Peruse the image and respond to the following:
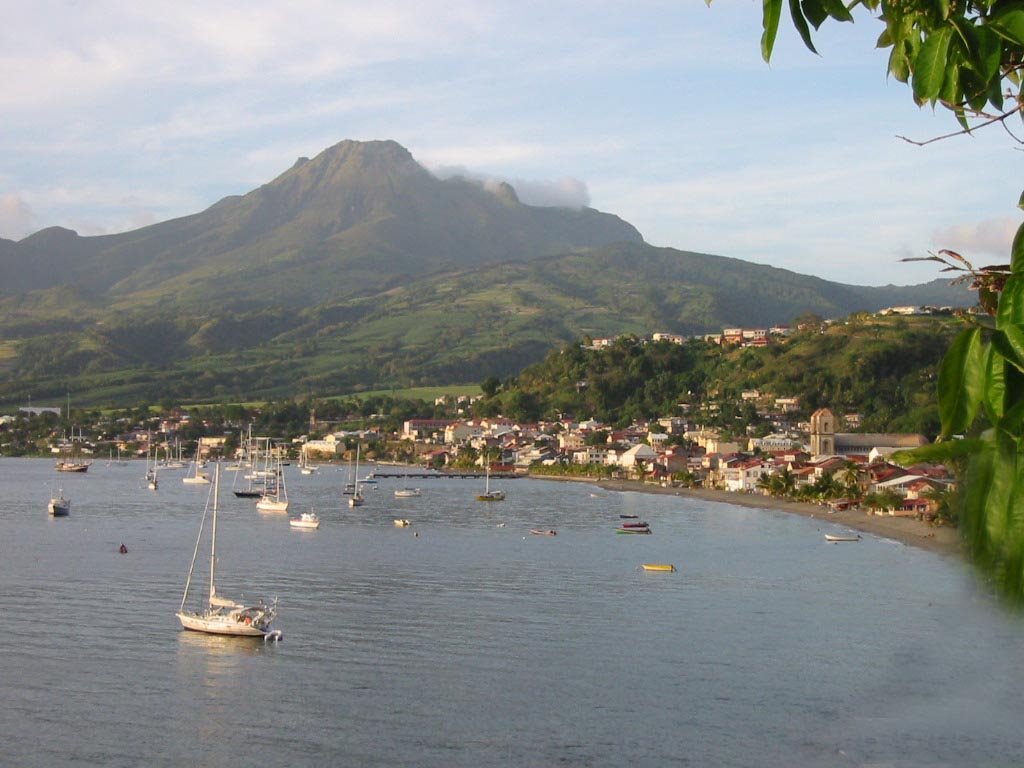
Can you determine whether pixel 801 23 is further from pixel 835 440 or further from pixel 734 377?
pixel 734 377

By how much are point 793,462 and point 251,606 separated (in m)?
43.6

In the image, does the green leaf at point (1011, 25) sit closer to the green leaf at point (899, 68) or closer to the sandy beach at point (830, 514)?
the green leaf at point (899, 68)

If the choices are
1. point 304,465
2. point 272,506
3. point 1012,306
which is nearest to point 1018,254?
point 1012,306

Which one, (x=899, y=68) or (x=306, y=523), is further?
(x=306, y=523)

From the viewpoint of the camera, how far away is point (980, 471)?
133 cm

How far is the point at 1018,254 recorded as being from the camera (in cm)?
130

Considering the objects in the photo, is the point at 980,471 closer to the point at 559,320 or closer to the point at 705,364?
the point at 705,364

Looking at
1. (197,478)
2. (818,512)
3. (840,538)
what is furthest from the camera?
(197,478)

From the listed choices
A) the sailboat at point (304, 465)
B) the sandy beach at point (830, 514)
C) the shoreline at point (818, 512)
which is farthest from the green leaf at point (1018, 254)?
the sailboat at point (304, 465)

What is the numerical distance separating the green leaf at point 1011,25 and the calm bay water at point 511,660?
0.59 m

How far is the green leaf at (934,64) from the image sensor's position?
1565mm

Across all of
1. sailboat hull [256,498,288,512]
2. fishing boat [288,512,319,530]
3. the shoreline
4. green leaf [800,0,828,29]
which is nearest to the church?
the shoreline

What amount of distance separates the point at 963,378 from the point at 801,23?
53 cm

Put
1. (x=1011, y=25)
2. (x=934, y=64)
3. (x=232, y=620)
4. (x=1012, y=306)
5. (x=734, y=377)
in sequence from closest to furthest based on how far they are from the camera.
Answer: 1. (x=1012, y=306)
2. (x=1011, y=25)
3. (x=934, y=64)
4. (x=232, y=620)
5. (x=734, y=377)
